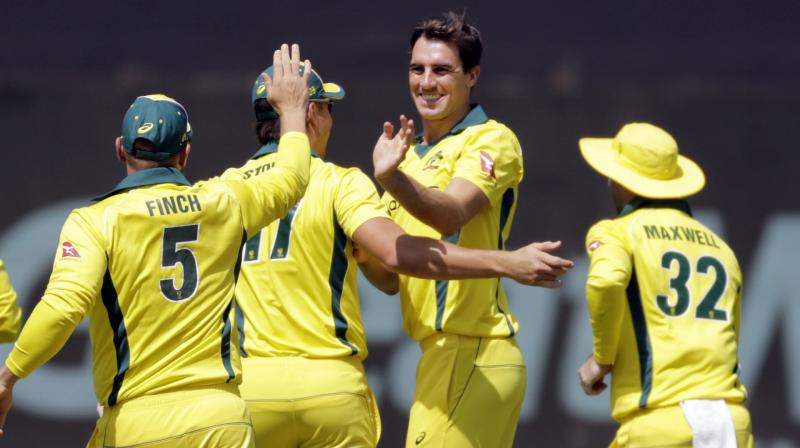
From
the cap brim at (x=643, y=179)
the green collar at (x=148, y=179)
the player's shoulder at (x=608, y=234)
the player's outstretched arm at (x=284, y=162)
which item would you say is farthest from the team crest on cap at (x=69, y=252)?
the cap brim at (x=643, y=179)

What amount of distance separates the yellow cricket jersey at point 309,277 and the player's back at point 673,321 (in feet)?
3.08

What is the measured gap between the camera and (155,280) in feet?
12.0

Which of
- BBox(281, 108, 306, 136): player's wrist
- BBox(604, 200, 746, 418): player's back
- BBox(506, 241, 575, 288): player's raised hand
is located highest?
BBox(281, 108, 306, 136): player's wrist

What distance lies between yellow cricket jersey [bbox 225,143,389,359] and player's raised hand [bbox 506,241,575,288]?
21.1 inches

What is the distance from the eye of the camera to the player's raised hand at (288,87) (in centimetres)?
394

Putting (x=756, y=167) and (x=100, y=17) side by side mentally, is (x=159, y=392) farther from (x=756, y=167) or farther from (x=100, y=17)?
(x=756, y=167)

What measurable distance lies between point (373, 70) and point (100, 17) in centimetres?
138

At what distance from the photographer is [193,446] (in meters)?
3.65

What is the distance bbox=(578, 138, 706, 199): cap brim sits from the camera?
4.62m

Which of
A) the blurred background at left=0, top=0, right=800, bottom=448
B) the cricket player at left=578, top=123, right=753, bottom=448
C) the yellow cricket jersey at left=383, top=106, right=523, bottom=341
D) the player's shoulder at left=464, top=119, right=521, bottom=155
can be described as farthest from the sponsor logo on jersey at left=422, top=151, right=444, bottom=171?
the blurred background at left=0, top=0, right=800, bottom=448

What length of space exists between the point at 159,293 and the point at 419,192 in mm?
889

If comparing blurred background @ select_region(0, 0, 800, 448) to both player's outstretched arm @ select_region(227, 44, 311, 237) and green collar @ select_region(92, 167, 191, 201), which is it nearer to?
player's outstretched arm @ select_region(227, 44, 311, 237)

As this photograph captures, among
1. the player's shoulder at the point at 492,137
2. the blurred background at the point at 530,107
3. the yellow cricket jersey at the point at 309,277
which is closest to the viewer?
the yellow cricket jersey at the point at 309,277

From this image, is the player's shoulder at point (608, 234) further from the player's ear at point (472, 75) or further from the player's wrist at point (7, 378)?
the player's wrist at point (7, 378)
